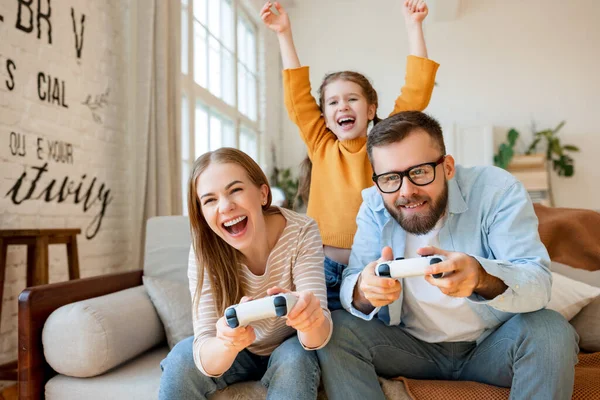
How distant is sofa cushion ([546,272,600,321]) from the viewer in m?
1.67

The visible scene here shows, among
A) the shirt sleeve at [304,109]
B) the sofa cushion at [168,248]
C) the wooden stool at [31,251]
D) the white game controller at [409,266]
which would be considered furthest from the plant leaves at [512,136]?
the white game controller at [409,266]

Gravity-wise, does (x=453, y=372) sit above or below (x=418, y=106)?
below

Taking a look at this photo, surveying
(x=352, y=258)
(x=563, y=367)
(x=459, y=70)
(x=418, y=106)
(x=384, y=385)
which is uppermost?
(x=459, y=70)

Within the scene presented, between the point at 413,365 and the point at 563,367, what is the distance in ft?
1.28

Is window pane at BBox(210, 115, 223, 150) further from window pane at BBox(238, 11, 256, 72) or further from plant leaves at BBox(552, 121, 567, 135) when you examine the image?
plant leaves at BBox(552, 121, 567, 135)

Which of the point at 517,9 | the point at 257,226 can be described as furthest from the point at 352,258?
Result: the point at 517,9

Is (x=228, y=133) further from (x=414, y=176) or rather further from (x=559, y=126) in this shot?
(x=414, y=176)

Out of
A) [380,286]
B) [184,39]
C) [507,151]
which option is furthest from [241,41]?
[380,286]

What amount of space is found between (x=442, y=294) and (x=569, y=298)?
563mm

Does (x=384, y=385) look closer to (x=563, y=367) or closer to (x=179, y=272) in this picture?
(x=563, y=367)

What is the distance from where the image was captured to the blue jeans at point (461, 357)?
1.19m

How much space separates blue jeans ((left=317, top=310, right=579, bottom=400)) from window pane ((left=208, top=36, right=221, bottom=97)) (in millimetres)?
3904

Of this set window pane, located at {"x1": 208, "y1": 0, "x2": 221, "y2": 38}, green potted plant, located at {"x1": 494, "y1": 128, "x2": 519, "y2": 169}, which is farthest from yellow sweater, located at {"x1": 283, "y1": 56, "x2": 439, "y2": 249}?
green potted plant, located at {"x1": 494, "y1": 128, "x2": 519, "y2": 169}

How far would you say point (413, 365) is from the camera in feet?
4.71
